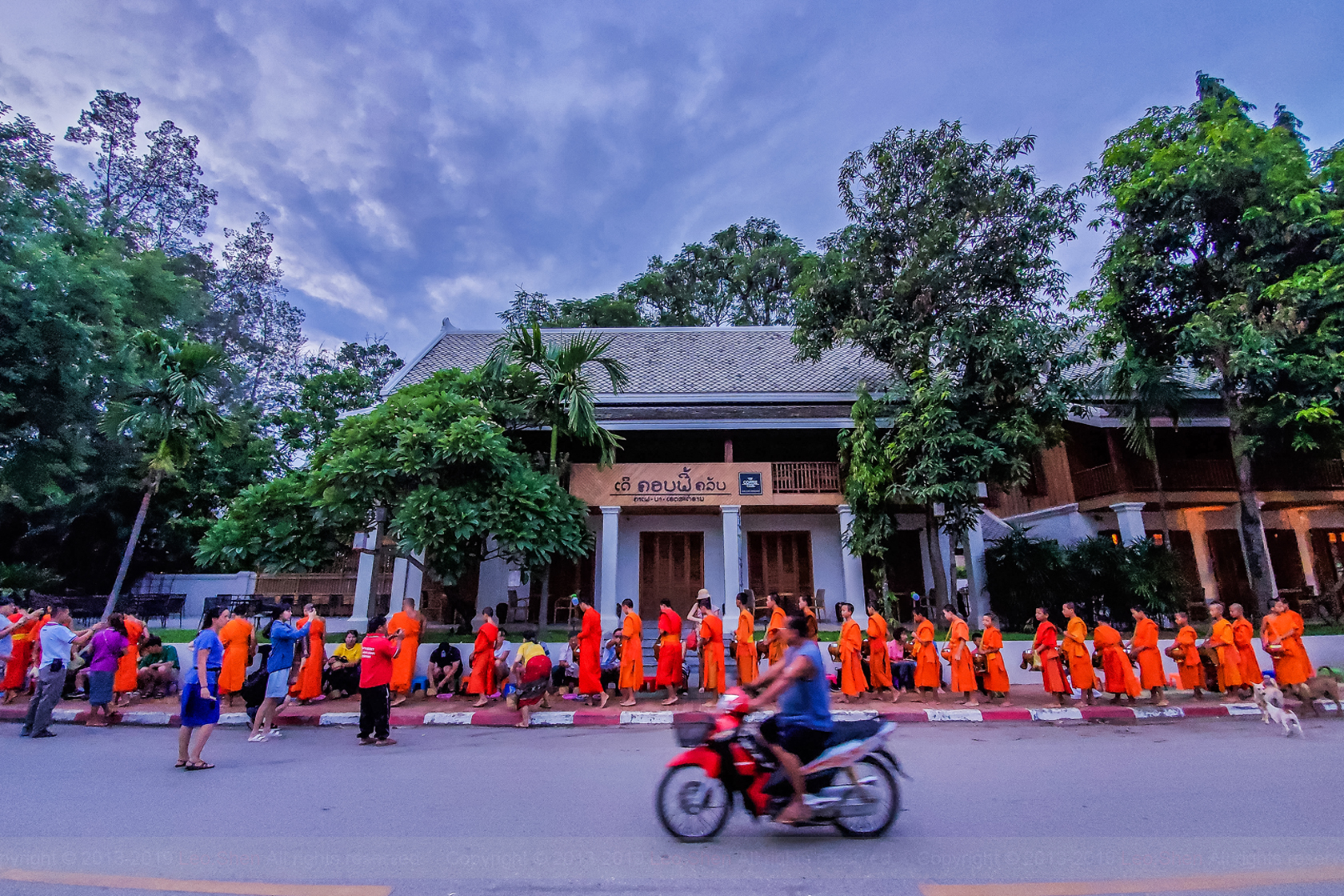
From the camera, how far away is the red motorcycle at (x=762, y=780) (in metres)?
3.94

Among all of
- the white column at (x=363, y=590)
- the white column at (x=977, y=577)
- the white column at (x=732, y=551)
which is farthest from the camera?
the white column at (x=732, y=551)

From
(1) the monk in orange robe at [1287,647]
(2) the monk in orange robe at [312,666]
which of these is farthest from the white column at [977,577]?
(2) the monk in orange robe at [312,666]

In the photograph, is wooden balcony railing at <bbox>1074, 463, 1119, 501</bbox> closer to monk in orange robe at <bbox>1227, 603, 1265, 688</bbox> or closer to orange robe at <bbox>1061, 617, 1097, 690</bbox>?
monk in orange robe at <bbox>1227, 603, 1265, 688</bbox>

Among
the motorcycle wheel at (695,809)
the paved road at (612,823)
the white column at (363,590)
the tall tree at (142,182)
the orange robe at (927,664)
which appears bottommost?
the paved road at (612,823)

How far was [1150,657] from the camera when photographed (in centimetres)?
912

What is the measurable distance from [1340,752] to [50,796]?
36.8ft

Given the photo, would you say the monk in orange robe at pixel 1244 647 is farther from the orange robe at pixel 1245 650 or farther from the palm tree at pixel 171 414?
the palm tree at pixel 171 414

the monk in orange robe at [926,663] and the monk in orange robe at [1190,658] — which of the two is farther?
the monk in orange robe at [926,663]

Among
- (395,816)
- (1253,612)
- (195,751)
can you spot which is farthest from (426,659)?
(1253,612)

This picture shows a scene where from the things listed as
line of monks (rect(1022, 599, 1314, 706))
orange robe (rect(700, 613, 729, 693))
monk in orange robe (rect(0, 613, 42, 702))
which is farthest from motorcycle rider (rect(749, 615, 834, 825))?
monk in orange robe (rect(0, 613, 42, 702))

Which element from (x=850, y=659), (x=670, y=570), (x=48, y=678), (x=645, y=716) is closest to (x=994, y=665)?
(x=850, y=659)

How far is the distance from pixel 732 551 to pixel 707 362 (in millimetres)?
6437

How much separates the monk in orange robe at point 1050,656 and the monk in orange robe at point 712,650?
4.31 metres

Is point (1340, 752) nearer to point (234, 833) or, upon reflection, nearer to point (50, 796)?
point (234, 833)
